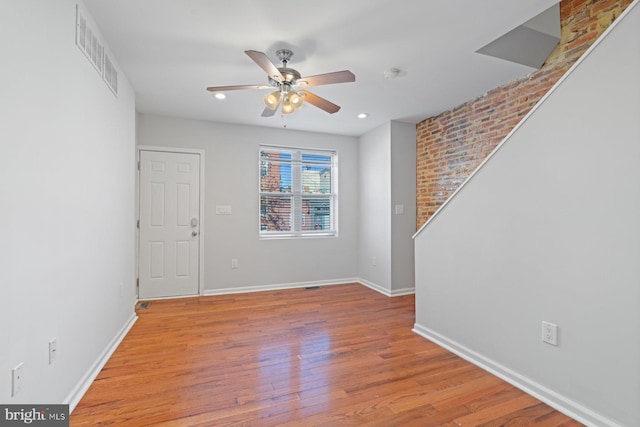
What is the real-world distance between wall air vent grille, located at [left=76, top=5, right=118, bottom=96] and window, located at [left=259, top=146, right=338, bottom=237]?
228 cm

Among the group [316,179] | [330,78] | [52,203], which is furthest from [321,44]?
[316,179]

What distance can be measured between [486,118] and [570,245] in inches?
81.8

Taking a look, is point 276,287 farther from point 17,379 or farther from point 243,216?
point 17,379

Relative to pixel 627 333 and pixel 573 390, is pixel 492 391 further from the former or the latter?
pixel 627 333

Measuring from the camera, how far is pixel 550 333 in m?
1.85

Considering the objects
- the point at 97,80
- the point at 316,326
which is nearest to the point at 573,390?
the point at 316,326

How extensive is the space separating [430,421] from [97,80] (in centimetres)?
322

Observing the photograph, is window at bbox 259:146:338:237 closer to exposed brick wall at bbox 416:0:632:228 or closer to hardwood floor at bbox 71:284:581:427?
exposed brick wall at bbox 416:0:632:228

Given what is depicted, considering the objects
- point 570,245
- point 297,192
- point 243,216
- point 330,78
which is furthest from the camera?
point 297,192

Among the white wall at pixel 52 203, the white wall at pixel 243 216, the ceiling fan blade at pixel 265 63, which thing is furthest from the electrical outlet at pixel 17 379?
the white wall at pixel 243 216

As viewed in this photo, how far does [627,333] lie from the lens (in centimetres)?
152

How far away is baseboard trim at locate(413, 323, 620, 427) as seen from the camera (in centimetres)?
164

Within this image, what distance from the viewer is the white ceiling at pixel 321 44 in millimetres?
1952

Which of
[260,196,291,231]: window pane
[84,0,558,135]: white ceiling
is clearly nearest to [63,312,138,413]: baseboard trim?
[260,196,291,231]: window pane
